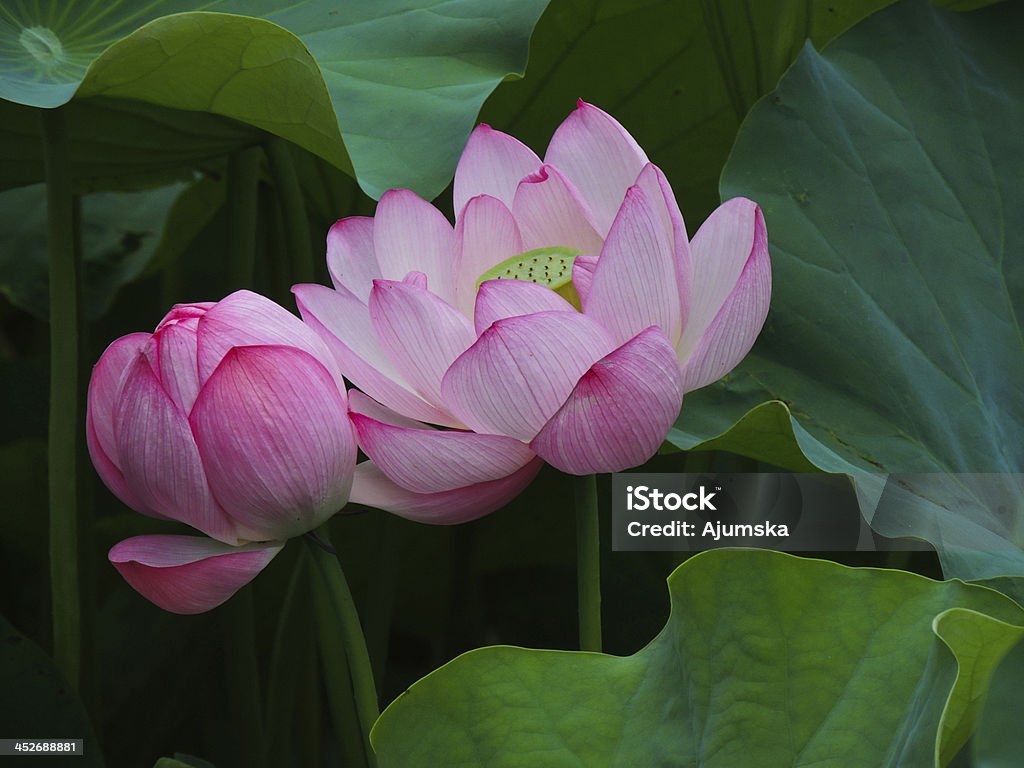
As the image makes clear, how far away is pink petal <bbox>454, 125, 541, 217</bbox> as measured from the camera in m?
0.58

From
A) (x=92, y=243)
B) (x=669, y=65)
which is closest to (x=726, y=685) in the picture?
(x=669, y=65)

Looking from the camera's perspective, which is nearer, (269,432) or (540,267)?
(269,432)

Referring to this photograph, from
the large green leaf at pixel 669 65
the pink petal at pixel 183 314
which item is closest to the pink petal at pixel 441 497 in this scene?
the pink petal at pixel 183 314

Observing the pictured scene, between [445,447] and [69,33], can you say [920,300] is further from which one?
[69,33]

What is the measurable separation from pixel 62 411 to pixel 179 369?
222mm

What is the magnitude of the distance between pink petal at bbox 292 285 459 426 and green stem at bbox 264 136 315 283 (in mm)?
222

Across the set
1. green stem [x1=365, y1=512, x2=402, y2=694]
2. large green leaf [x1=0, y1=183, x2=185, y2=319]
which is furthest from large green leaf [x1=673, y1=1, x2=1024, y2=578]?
large green leaf [x1=0, y1=183, x2=185, y2=319]

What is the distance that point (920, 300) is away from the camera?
69 cm

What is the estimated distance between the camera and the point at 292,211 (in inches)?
30.3

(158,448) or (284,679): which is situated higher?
(158,448)

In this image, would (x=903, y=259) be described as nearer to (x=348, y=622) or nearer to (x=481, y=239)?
(x=481, y=239)

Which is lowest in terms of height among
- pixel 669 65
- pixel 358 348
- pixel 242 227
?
pixel 358 348

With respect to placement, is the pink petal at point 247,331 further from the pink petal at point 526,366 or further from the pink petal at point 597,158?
the pink petal at point 597,158

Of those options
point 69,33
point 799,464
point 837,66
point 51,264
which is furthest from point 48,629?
point 837,66
